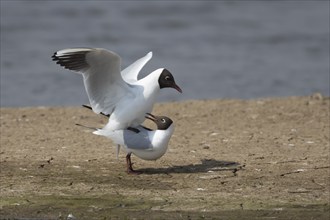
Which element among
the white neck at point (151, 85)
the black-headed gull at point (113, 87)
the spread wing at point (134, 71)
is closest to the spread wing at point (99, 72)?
the black-headed gull at point (113, 87)

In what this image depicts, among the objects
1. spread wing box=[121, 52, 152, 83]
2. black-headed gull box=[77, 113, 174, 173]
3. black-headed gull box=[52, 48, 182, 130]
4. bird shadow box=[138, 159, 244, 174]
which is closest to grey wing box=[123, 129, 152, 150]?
black-headed gull box=[77, 113, 174, 173]

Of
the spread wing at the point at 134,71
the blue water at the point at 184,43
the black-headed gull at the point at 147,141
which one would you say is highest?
the spread wing at the point at 134,71

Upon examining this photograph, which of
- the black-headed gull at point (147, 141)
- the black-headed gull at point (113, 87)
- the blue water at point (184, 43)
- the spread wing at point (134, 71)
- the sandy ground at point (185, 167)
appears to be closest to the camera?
the sandy ground at point (185, 167)

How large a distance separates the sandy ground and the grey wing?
0.26 m

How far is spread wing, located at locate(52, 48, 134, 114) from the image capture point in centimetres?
942

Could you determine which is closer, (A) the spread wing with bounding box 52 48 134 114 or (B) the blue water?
(A) the spread wing with bounding box 52 48 134 114

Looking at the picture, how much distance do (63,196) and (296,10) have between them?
568 inches

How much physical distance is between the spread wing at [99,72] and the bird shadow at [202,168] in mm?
658

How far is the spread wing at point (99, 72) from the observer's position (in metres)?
9.42

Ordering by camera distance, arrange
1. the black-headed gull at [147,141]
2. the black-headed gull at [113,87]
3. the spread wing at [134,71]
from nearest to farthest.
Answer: the black-headed gull at [147,141], the black-headed gull at [113,87], the spread wing at [134,71]

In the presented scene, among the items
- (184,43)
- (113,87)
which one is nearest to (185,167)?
(113,87)

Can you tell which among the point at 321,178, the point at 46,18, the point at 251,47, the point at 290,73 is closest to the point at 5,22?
the point at 46,18

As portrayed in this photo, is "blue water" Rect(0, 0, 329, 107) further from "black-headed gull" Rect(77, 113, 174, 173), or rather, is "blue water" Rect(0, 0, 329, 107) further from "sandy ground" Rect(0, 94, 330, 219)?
"black-headed gull" Rect(77, 113, 174, 173)

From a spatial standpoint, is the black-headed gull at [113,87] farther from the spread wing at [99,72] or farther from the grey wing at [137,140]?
the grey wing at [137,140]
